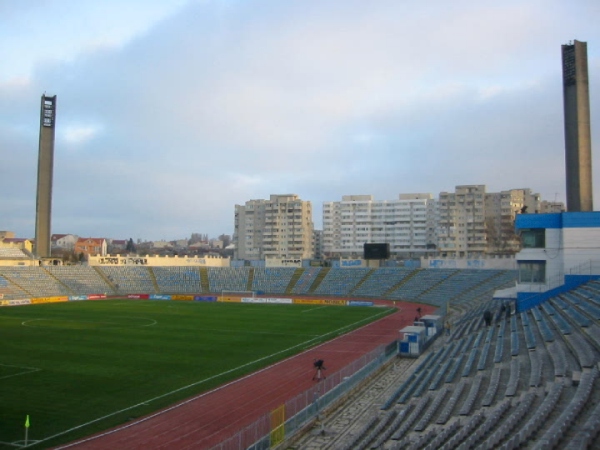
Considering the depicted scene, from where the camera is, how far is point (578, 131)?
163 feet

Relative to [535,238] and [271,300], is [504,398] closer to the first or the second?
[535,238]

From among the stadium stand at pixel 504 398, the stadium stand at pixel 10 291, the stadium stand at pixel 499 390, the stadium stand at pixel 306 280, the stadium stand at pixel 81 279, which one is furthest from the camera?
the stadium stand at pixel 306 280

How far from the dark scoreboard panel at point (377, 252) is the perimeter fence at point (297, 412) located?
180 ft

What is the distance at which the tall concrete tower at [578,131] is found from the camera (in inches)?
1953

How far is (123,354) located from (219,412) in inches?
554

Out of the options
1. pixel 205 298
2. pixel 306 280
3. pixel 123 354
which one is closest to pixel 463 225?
pixel 306 280

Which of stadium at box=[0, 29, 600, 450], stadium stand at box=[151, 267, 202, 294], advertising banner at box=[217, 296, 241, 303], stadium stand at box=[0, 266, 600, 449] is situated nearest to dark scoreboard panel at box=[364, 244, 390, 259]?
stadium at box=[0, 29, 600, 450]

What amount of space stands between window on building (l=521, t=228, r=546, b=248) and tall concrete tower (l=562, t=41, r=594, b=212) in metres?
12.4

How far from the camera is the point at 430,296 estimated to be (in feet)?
229

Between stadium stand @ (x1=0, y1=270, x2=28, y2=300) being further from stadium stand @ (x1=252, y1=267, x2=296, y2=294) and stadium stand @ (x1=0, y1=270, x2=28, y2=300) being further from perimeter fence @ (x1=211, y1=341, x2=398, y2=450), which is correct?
perimeter fence @ (x1=211, y1=341, x2=398, y2=450)

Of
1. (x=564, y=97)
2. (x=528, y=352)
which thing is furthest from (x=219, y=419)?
(x=564, y=97)

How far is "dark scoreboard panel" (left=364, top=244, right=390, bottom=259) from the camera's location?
83.2 m

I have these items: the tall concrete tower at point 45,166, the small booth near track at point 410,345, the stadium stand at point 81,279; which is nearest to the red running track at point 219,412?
the small booth near track at point 410,345

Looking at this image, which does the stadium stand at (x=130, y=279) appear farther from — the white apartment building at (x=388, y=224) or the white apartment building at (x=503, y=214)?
the white apartment building at (x=503, y=214)
